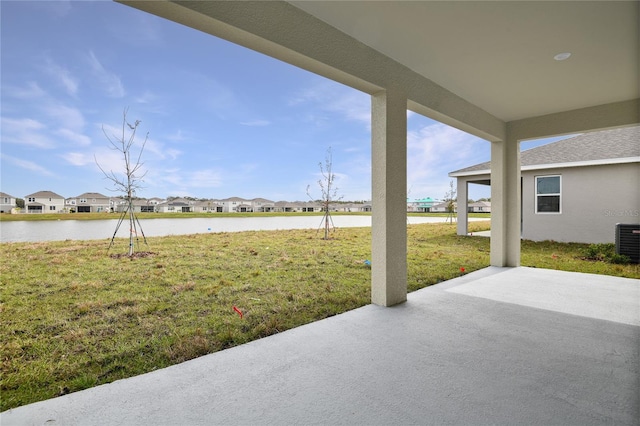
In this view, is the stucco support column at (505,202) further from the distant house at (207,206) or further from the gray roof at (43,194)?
the distant house at (207,206)

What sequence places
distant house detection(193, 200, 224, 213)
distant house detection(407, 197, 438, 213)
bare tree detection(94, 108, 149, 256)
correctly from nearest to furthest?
bare tree detection(94, 108, 149, 256)
distant house detection(193, 200, 224, 213)
distant house detection(407, 197, 438, 213)

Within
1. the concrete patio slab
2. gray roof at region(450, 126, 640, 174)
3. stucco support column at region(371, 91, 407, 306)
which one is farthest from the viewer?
gray roof at region(450, 126, 640, 174)

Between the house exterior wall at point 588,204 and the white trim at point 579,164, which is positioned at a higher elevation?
the white trim at point 579,164

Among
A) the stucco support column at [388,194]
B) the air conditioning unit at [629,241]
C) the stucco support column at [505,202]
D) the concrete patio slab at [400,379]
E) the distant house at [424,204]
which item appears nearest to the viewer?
the concrete patio slab at [400,379]

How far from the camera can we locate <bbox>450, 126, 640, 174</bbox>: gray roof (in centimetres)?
791

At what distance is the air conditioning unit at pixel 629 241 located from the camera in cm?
606

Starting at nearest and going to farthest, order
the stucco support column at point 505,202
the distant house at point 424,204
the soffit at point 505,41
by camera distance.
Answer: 1. the soffit at point 505,41
2. the stucco support column at point 505,202
3. the distant house at point 424,204

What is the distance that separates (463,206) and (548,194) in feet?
A: 8.45

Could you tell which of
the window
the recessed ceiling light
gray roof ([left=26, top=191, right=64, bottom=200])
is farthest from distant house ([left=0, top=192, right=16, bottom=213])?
the window

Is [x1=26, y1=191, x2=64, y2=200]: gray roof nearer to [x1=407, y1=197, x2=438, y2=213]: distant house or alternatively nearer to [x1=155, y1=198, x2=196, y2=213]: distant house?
[x1=155, y1=198, x2=196, y2=213]: distant house

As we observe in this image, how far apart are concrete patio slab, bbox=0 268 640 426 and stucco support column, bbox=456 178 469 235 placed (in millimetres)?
8345

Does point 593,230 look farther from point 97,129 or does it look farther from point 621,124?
point 97,129

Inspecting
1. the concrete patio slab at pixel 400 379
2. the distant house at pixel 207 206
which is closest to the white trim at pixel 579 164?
the concrete patio slab at pixel 400 379

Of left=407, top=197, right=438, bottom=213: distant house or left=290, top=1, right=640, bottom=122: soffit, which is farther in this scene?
left=407, top=197, right=438, bottom=213: distant house
